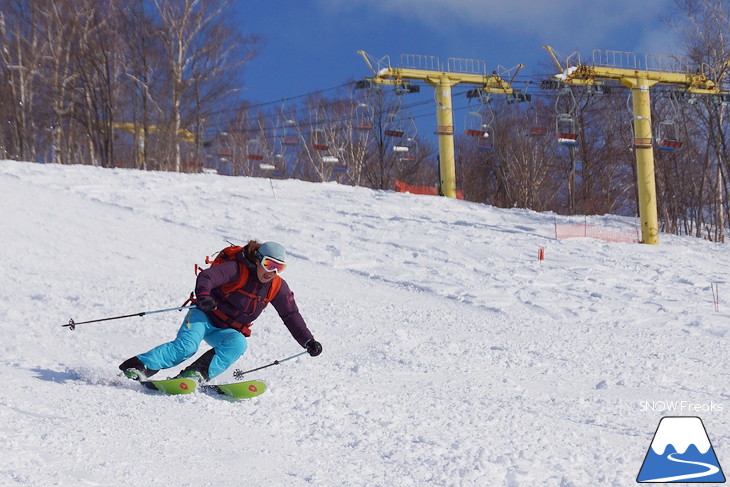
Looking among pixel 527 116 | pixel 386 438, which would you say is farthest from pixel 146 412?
pixel 527 116

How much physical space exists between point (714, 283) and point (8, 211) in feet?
39.2

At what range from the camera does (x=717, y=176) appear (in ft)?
79.6

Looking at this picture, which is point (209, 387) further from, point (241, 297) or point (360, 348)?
point (360, 348)

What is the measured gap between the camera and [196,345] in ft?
16.2

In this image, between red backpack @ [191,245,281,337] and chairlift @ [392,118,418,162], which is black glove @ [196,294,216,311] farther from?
chairlift @ [392,118,418,162]

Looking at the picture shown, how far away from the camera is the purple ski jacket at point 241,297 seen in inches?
188

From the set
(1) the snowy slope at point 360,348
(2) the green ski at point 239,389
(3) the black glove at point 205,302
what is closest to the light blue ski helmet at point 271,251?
(3) the black glove at point 205,302

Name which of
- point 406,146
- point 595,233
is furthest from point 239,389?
point 406,146

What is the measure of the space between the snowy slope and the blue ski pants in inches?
11.9

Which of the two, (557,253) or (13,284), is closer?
(13,284)

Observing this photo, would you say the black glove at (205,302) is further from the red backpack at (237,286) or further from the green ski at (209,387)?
the green ski at (209,387)

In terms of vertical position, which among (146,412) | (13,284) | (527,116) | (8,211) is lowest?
(146,412)

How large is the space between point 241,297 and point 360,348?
2342 mm

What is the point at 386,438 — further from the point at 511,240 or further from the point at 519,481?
the point at 511,240
